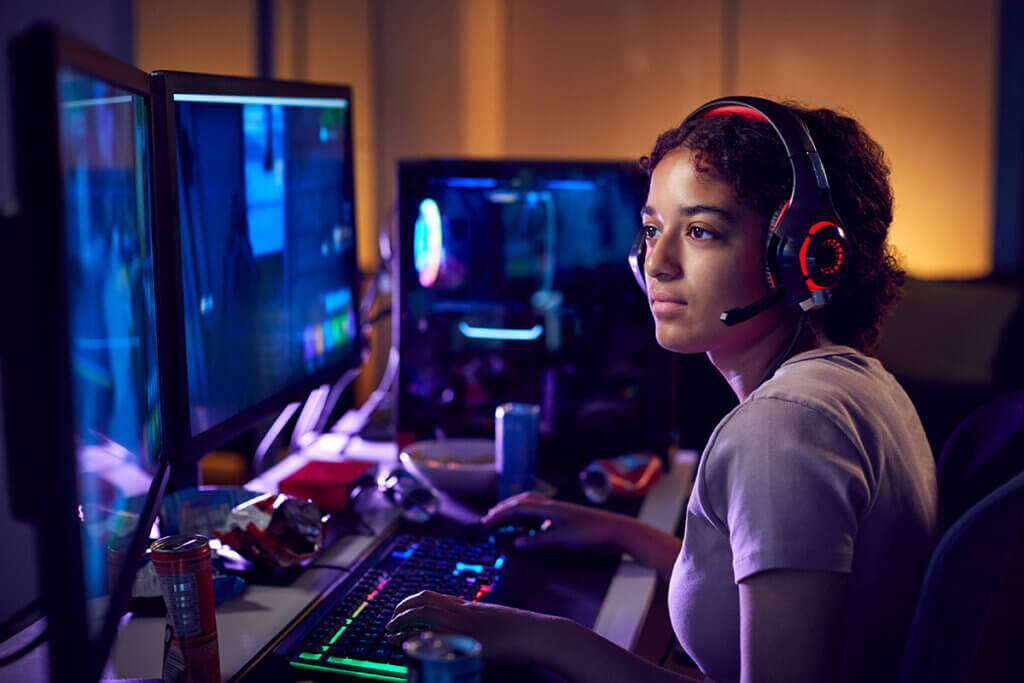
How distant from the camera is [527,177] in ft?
5.12

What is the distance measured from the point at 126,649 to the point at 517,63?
3510mm

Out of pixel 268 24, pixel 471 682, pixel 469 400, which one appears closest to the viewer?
pixel 471 682

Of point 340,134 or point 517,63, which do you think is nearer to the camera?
point 340,134

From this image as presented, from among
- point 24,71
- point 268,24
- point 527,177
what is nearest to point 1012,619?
point 24,71

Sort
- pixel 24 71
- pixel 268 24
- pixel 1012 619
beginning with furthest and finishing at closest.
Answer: pixel 268 24, pixel 1012 619, pixel 24 71

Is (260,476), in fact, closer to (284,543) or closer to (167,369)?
(284,543)

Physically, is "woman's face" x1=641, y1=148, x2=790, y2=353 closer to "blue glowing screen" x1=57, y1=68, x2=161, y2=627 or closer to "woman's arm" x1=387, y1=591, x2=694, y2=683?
"woman's arm" x1=387, y1=591, x2=694, y2=683

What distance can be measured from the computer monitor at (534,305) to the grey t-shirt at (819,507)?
674 mm

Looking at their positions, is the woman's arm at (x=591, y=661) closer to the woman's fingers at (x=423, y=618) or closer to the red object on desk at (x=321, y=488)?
the woman's fingers at (x=423, y=618)

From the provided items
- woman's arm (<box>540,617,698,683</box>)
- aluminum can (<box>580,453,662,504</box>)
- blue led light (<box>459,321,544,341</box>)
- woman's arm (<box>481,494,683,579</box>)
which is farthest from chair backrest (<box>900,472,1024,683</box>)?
blue led light (<box>459,321,544,341</box>)

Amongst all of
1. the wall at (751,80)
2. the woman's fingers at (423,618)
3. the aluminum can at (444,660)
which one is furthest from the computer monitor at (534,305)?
the wall at (751,80)

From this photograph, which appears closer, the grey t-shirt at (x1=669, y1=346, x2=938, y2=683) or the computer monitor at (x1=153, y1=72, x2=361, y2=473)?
the grey t-shirt at (x1=669, y1=346, x2=938, y2=683)

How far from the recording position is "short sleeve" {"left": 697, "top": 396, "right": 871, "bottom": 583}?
709 mm

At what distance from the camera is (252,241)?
1145 millimetres
